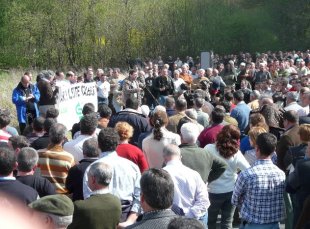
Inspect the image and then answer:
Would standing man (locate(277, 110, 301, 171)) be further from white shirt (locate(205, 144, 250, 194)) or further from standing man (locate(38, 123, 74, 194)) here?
standing man (locate(38, 123, 74, 194))

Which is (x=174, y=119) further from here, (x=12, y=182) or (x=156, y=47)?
(x=156, y=47)

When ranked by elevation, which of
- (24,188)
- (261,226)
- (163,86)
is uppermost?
(24,188)

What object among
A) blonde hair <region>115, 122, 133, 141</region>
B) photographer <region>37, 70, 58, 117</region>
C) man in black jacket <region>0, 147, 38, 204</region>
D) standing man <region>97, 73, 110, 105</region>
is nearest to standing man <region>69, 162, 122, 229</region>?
man in black jacket <region>0, 147, 38, 204</region>

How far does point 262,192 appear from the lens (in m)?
6.23

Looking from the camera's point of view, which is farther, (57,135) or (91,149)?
(57,135)

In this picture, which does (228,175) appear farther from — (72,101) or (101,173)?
(72,101)

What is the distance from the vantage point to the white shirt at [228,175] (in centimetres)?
736

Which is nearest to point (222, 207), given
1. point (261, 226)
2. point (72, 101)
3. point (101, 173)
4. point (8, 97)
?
point (261, 226)

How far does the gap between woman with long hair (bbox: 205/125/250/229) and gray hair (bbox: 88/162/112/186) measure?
7.04 ft

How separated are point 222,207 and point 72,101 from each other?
6.63 meters

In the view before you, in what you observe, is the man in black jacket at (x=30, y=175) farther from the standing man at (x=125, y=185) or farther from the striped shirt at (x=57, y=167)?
the striped shirt at (x=57, y=167)

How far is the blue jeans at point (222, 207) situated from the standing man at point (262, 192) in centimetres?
107

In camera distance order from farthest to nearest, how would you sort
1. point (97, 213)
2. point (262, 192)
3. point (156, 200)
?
point (262, 192), point (97, 213), point (156, 200)

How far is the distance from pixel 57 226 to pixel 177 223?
3.53ft
